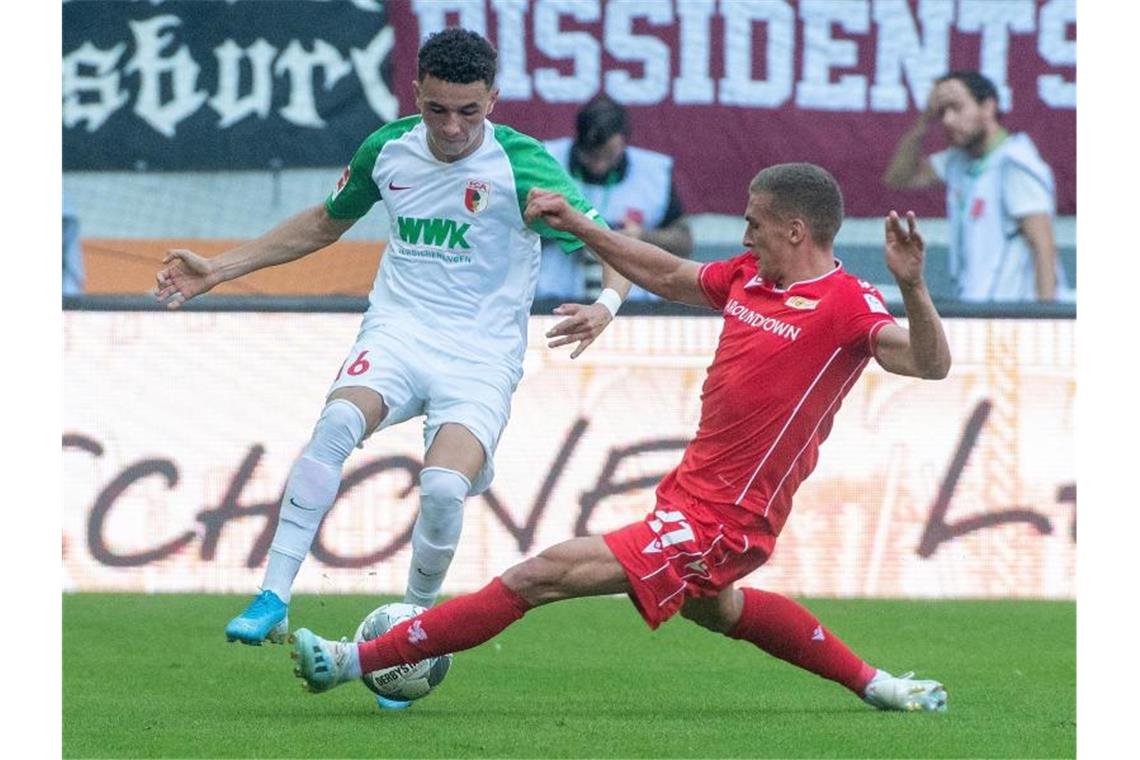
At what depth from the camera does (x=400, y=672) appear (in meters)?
7.18

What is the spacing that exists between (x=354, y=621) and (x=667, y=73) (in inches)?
198

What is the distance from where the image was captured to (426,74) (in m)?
7.19

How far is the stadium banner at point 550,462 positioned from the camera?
11.1 meters

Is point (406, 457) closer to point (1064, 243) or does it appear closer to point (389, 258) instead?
point (389, 258)

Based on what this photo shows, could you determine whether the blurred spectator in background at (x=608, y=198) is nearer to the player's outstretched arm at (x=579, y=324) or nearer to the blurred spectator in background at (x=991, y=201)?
the blurred spectator in background at (x=991, y=201)

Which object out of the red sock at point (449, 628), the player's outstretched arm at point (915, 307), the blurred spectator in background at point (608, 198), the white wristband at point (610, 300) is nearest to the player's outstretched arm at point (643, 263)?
the white wristband at point (610, 300)

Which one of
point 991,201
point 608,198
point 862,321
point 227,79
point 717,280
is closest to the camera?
point 862,321

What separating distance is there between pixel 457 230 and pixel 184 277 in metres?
1.01

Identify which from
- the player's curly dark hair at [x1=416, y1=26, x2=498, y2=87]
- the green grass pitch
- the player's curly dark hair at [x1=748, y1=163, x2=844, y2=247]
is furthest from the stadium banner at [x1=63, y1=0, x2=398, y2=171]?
the player's curly dark hair at [x1=748, y1=163, x2=844, y2=247]

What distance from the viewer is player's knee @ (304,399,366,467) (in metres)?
7.19

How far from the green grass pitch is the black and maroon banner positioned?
3714 mm

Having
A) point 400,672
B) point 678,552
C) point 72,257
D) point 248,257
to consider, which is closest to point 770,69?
point 72,257

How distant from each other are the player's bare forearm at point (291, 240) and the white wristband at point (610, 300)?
3.53 ft

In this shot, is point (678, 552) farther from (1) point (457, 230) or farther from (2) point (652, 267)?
(1) point (457, 230)
